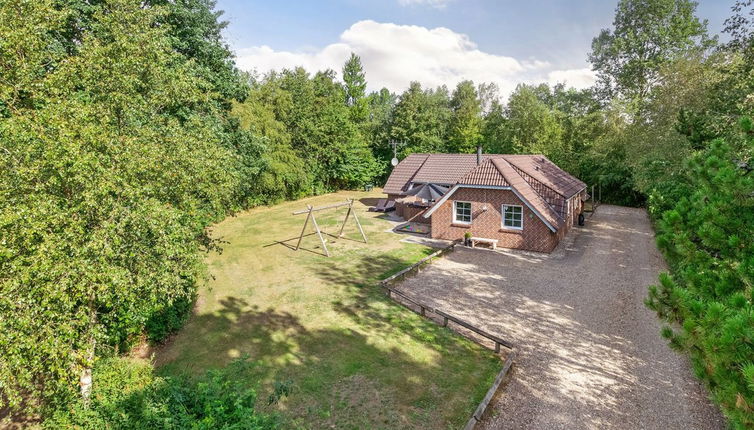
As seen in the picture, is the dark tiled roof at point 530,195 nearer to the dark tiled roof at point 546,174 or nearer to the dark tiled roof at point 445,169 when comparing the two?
the dark tiled roof at point 546,174

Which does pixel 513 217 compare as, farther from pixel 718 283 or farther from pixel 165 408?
pixel 165 408

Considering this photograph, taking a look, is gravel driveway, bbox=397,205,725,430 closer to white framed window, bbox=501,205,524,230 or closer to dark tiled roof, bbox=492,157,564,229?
white framed window, bbox=501,205,524,230

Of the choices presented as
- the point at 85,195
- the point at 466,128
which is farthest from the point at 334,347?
the point at 466,128

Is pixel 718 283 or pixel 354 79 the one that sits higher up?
pixel 354 79

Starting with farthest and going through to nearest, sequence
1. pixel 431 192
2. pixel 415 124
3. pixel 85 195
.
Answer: pixel 415 124, pixel 431 192, pixel 85 195

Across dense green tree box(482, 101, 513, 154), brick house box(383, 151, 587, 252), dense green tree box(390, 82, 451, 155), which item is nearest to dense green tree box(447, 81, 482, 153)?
dense green tree box(482, 101, 513, 154)

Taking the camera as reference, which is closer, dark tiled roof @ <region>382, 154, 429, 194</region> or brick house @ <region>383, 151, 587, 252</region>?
brick house @ <region>383, 151, 587, 252</region>

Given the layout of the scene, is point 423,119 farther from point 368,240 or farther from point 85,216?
point 85,216
